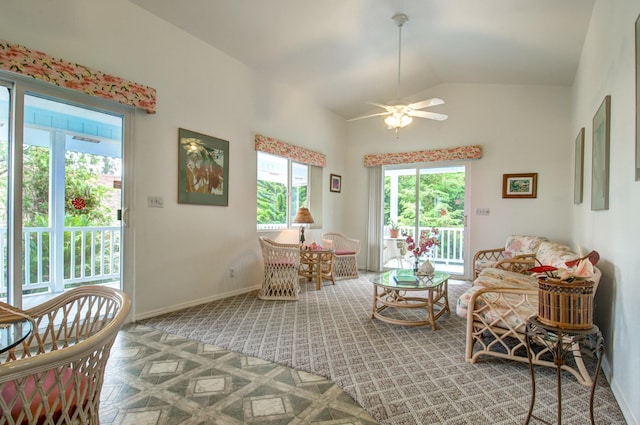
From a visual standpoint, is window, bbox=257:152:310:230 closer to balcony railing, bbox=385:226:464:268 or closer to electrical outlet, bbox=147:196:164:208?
electrical outlet, bbox=147:196:164:208

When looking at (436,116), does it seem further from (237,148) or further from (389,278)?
(237,148)

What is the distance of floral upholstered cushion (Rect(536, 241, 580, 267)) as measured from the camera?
2.83m

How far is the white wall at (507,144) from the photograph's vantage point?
4.82 m

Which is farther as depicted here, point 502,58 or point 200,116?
point 502,58

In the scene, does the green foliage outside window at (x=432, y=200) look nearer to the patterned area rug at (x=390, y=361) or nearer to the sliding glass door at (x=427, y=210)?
the sliding glass door at (x=427, y=210)

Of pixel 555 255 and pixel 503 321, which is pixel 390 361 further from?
pixel 555 255

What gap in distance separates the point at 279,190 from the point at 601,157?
12.7ft

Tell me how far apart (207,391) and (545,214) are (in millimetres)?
5169

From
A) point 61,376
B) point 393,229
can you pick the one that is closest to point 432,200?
point 393,229

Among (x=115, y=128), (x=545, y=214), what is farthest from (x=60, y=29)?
(x=545, y=214)

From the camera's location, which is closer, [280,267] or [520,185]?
[280,267]

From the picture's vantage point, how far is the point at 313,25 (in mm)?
3639

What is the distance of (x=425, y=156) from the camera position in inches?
225

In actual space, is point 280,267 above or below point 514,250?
below
